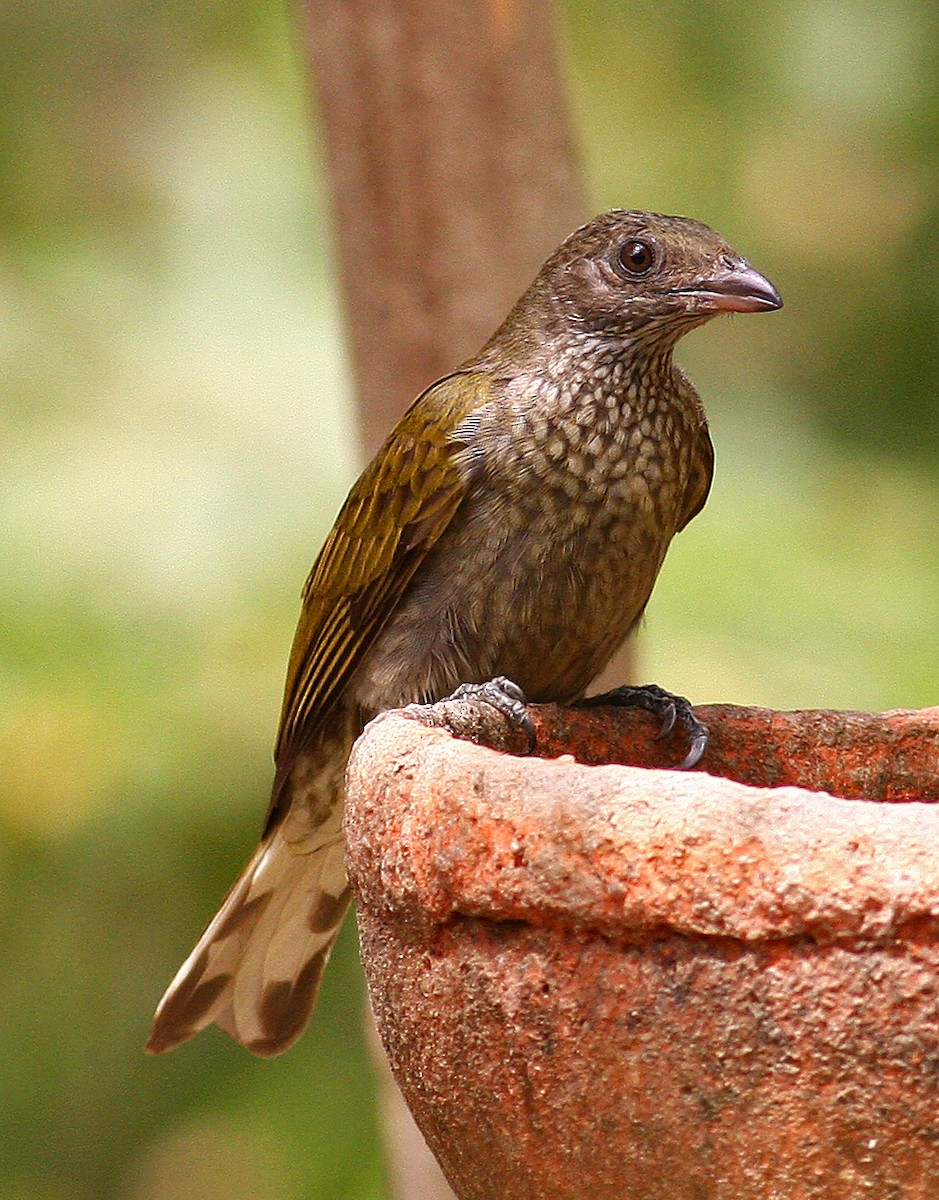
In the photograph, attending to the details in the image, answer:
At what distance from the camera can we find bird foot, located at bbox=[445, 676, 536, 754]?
7.75 feet

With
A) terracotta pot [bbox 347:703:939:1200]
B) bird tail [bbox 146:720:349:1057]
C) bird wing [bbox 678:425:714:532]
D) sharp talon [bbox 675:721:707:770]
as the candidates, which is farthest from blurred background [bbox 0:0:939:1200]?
terracotta pot [bbox 347:703:939:1200]

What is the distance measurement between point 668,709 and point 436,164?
127cm

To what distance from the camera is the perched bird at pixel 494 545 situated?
285cm

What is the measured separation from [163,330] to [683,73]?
2111mm

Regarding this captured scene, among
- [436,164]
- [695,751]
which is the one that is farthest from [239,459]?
[695,751]

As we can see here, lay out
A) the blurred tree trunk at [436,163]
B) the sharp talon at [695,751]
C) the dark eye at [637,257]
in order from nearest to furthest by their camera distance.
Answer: the sharp talon at [695,751] < the dark eye at [637,257] < the blurred tree trunk at [436,163]

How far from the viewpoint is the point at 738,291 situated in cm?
289

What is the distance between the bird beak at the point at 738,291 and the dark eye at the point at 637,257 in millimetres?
87

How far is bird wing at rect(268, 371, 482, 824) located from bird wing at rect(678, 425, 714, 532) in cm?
39

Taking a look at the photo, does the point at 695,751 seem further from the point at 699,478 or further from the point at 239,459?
the point at 239,459

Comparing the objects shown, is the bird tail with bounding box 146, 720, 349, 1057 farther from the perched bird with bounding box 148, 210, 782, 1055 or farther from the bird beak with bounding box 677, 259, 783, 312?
the bird beak with bounding box 677, 259, 783, 312

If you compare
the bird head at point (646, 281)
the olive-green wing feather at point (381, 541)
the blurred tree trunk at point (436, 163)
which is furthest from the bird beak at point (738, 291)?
the blurred tree trunk at point (436, 163)

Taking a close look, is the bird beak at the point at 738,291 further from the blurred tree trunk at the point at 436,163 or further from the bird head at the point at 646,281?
the blurred tree trunk at the point at 436,163

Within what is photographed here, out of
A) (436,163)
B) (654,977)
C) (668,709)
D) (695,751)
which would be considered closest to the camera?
(654,977)
